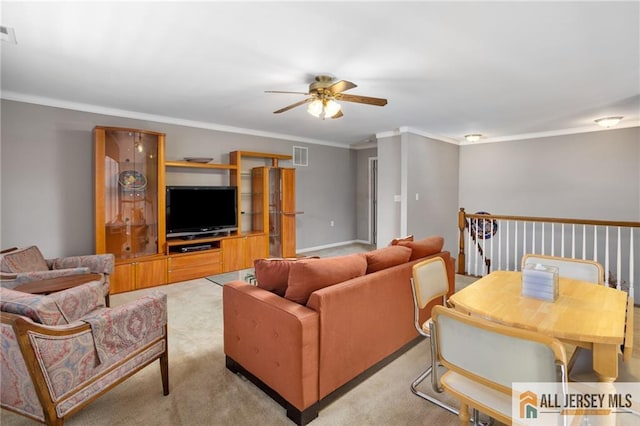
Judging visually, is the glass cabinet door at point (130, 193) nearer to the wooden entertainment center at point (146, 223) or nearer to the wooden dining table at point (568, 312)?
the wooden entertainment center at point (146, 223)

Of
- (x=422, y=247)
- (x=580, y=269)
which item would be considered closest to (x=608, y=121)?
(x=580, y=269)

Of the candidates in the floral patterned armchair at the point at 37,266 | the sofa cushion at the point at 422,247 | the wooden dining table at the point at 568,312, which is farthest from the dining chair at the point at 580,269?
the floral patterned armchair at the point at 37,266

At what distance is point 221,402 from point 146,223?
10.7 ft

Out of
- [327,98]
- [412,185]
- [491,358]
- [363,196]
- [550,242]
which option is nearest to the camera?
[491,358]

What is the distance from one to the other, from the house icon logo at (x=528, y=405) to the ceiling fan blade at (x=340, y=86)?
2.30m

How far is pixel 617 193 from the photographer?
5.11 metres

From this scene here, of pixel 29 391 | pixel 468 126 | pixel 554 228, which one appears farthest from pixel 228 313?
pixel 554 228

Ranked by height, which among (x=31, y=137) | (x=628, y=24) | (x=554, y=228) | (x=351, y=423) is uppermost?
(x=628, y=24)

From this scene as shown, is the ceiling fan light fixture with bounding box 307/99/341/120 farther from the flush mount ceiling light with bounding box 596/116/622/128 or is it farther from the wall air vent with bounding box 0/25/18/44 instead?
the flush mount ceiling light with bounding box 596/116/622/128

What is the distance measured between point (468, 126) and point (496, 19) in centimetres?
346

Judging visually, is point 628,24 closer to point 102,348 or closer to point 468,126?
point 468,126

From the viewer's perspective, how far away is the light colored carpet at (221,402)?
186cm

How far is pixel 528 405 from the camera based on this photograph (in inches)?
46.3

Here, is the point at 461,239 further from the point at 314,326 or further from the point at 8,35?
the point at 8,35
